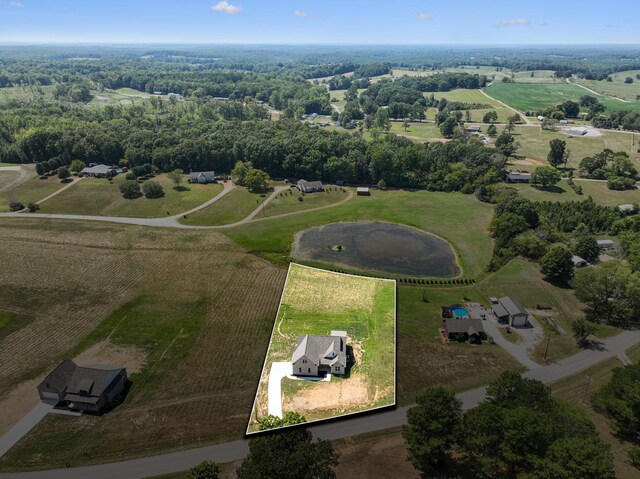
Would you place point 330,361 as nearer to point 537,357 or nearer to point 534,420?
point 534,420

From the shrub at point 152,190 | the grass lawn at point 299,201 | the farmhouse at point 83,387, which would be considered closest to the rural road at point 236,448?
the farmhouse at point 83,387

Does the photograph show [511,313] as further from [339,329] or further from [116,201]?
[116,201]

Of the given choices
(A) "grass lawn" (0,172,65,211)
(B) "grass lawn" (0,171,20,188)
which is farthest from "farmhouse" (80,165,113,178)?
(B) "grass lawn" (0,171,20,188)

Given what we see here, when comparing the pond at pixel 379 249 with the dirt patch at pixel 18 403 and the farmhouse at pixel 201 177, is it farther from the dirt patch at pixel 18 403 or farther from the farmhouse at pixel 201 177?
A: the farmhouse at pixel 201 177

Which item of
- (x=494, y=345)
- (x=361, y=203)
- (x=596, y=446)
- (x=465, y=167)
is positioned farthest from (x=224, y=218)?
(x=596, y=446)

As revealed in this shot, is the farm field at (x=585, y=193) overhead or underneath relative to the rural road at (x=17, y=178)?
underneath

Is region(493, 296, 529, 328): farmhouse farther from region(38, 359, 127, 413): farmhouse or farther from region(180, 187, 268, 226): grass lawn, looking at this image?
region(180, 187, 268, 226): grass lawn

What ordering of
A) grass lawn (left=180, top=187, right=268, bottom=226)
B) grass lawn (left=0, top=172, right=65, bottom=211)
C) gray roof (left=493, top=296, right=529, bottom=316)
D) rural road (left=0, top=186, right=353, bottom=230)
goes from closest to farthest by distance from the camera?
gray roof (left=493, top=296, right=529, bottom=316)
rural road (left=0, top=186, right=353, bottom=230)
grass lawn (left=180, top=187, right=268, bottom=226)
grass lawn (left=0, top=172, right=65, bottom=211)
